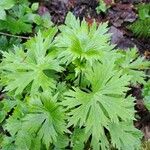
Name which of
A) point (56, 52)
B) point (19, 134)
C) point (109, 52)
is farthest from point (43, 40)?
point (19, 134)

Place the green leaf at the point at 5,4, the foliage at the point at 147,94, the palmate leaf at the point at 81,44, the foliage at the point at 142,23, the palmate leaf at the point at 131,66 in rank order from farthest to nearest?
the foliage at the point at 142,23
the green leaf at the point at 5,4
the foliage at the point at 147,94
the palmate leaf at the point at 131,66
the palmate leaf at the point at 81,44

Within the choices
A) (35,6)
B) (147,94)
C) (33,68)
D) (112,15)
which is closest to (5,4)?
(35,6)

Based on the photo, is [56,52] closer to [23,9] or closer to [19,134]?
[19,134]

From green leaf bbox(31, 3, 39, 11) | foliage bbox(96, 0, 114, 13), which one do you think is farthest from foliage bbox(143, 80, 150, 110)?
green leaf bbox(31, 3, 39, 11)

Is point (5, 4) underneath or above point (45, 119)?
above

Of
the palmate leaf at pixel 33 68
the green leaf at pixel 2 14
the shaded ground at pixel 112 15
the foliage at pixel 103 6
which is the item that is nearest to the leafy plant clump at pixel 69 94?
the palmate leaf at pixel 33 68

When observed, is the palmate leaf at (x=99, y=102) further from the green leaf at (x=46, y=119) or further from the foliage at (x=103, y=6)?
the foliage at (x=103, y=6)

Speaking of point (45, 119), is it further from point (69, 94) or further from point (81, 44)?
point (81, 44)
